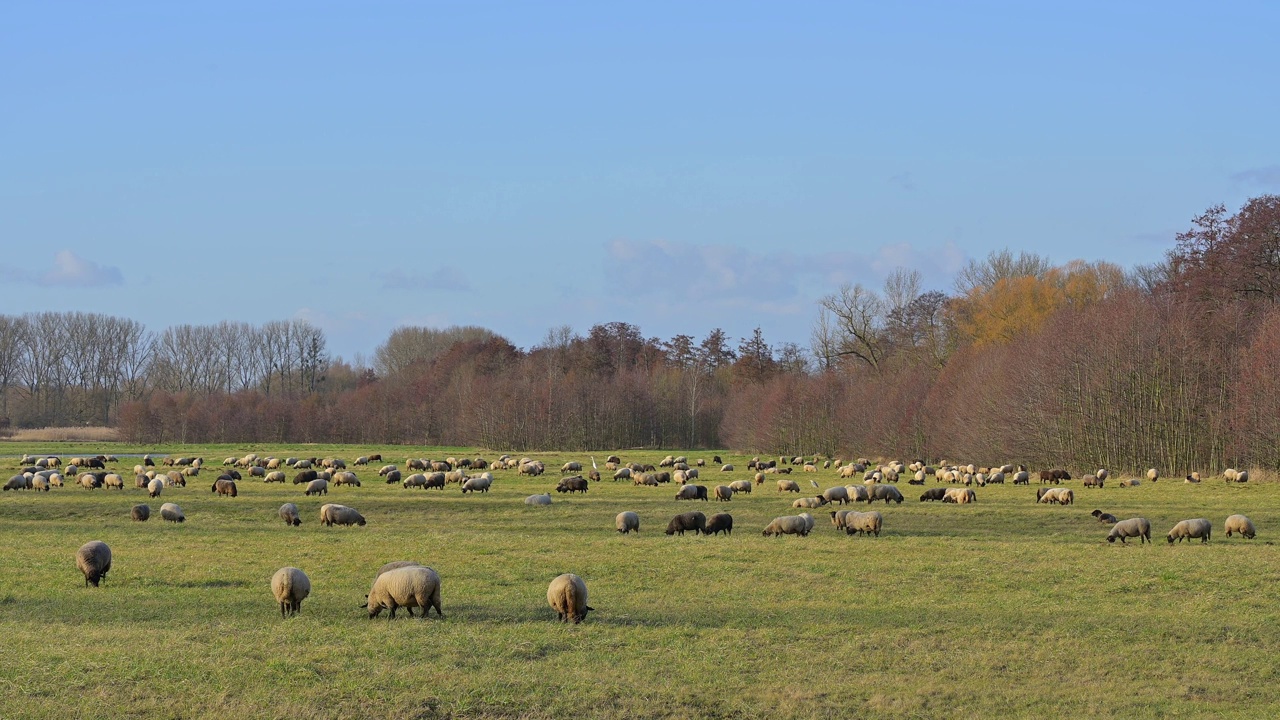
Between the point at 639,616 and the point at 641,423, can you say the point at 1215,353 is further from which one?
the point at 641,423

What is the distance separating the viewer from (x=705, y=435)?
113 meters

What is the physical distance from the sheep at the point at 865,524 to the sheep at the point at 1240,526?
26.2ft

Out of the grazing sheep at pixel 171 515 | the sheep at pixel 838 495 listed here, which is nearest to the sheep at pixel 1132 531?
the sheep at pixel 838 495

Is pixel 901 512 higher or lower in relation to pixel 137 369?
lower

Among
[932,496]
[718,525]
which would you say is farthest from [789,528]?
[932,496]

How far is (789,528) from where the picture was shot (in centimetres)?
2500

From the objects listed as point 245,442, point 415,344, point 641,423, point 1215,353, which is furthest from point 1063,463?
point 415,344

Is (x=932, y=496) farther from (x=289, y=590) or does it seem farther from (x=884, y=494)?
(x=289, y=590)

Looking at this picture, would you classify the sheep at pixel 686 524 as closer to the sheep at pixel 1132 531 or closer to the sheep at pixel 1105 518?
the sheep at pixel 1132 531

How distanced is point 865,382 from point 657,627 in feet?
238

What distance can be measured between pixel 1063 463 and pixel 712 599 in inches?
1732

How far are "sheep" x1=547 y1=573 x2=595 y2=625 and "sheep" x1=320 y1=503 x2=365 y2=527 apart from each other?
15.5 meters

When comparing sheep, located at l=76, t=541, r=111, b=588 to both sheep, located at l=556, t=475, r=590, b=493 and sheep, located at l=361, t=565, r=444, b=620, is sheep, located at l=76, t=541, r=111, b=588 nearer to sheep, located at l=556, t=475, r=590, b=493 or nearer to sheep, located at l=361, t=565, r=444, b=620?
sheep, located at l=361, t=565, r=444, b=620

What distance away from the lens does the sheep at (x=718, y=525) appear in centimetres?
2603
